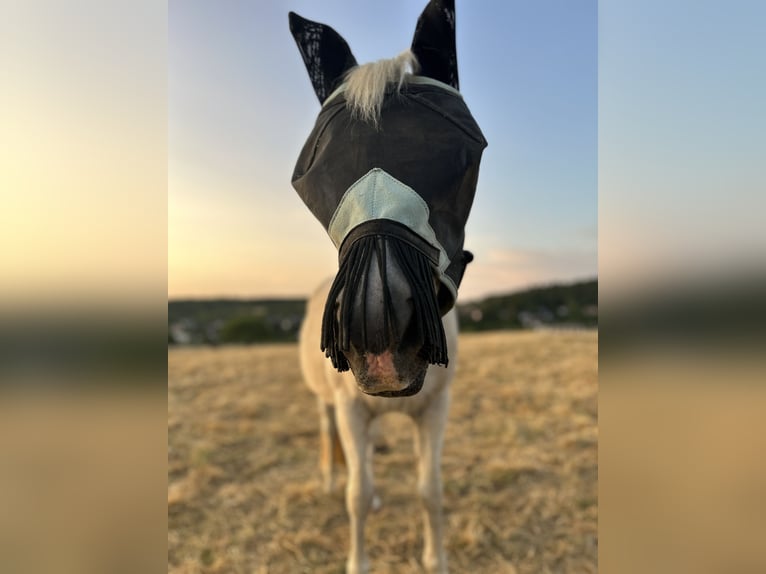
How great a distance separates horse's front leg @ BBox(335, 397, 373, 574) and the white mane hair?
5.13 feet

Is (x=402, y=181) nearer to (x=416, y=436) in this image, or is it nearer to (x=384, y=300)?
(x=384, y=300)

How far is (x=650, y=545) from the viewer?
1132 mm

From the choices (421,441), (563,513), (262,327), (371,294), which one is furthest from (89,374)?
(262,327)

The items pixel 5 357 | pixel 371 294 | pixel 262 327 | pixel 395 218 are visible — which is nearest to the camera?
pixel 5 357

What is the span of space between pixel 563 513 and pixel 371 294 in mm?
3359

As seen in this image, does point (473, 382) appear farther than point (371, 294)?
Yes

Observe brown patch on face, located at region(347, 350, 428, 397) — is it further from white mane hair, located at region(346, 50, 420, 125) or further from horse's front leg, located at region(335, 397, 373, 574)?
horse's front leg, located at region(335, 397, 373, 574)

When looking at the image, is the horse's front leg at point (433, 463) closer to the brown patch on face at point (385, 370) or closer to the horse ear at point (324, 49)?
the brown patch on face at point (385, 370)

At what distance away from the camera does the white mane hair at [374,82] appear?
57.0 inches

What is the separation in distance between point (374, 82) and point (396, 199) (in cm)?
53

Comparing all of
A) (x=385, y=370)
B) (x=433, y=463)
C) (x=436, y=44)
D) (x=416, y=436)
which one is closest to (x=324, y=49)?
(x=436, y=44)

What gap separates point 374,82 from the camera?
151cm

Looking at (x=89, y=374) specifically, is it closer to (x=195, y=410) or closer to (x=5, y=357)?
(x=5, y=357)

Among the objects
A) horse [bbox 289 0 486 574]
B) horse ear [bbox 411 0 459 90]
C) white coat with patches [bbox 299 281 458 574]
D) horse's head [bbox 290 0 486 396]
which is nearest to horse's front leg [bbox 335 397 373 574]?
white coat with patches [bbox 299 281 458 574]
